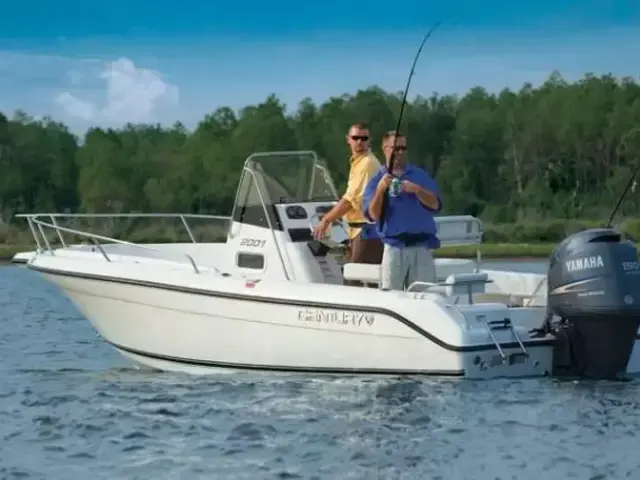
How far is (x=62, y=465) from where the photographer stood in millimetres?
8391

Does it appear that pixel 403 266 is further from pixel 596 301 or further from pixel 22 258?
pixel 22 258

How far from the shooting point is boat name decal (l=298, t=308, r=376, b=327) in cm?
984

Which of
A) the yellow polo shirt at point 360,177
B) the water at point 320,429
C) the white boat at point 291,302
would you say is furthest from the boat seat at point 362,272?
the water at point 320,429

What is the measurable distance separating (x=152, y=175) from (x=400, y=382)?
62.8 meters

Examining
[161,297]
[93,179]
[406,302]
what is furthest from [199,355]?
[93,179]

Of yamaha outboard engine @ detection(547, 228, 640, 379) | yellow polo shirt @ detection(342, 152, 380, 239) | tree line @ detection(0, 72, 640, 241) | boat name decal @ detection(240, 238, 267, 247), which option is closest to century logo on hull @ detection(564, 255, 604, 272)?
yamaha outboard engine @ detection(547, 228, 640, 379)

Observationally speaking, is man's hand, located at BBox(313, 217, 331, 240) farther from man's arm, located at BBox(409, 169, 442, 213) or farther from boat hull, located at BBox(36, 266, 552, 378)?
man's arm, located at BBox(409, 169, 442, 213)

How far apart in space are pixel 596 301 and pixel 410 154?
2272 inches

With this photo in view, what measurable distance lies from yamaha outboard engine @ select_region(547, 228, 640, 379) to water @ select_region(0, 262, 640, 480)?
0.20 meters

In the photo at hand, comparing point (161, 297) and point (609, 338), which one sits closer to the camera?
point (609, 338)

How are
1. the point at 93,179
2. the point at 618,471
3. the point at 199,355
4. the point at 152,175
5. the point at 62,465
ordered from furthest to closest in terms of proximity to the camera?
the point at 152,175 < the point at 93,179 < the point at 199,355 < the point at 62,465 < the point at 618,471

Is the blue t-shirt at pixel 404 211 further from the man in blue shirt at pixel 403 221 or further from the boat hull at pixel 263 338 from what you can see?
the boat hull at pixel 263 338

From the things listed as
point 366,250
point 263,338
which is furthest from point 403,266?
point 263,338

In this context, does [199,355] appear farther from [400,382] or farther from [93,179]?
[93,179]
